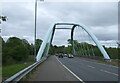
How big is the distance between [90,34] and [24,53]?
18.7 meters

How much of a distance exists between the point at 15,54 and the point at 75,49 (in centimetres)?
4137

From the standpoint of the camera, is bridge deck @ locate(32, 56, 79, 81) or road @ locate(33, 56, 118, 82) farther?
road @ locate(33, 56, 118, 82)

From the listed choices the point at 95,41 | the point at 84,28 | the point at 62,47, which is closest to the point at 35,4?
the point at 95,41

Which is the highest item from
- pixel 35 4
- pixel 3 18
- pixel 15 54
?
pixel 35 4

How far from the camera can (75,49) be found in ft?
311

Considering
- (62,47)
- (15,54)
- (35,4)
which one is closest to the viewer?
(35,4)

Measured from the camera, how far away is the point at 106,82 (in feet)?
36.2

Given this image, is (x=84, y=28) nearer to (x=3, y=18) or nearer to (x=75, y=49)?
(x=75, y=49)

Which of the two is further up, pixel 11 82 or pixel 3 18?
pixel 3 18

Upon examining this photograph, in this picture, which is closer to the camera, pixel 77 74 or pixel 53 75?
pixel 53 75

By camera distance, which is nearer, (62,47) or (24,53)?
(24,53)

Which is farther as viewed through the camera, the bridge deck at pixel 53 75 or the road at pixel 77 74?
the road at pixel 77 74

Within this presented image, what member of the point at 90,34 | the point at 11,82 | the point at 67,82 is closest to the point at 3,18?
the point at 11,82

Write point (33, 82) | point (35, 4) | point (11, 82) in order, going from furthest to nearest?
Result: point (35, 4) < point (33, 82) < point (11, 82)
